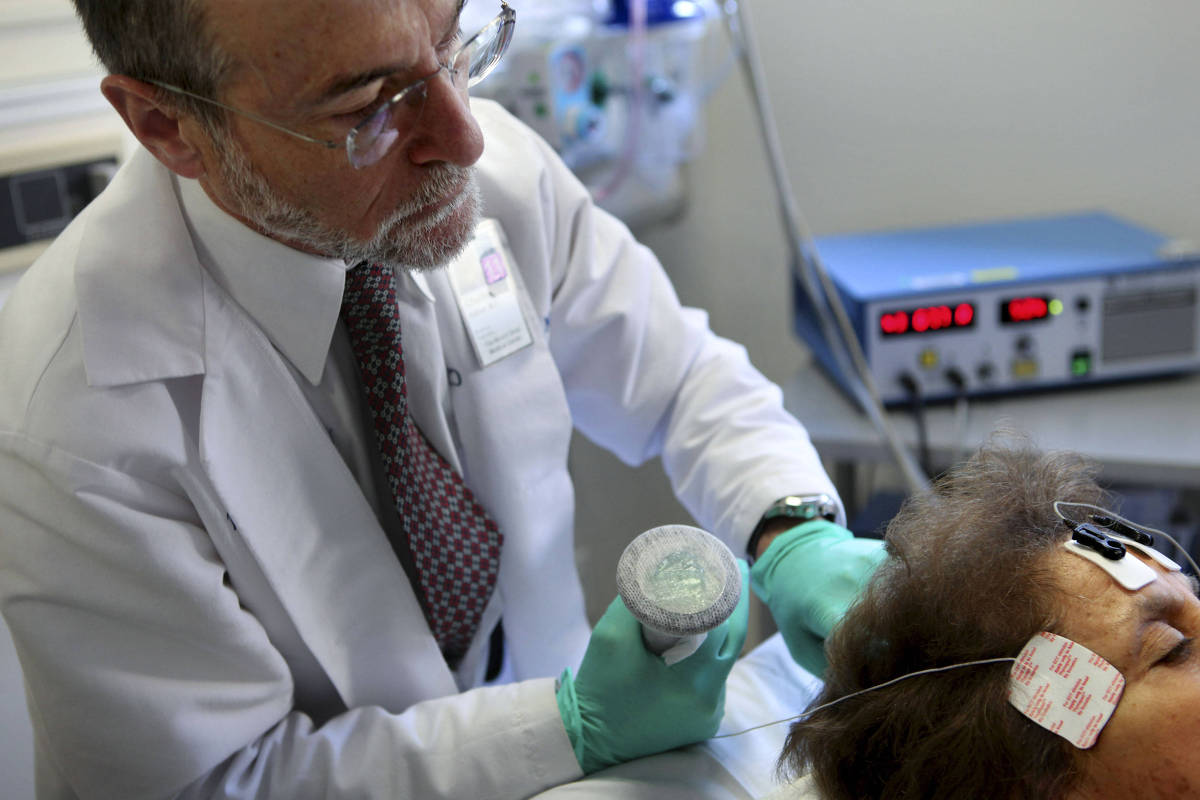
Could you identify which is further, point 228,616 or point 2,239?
point 2,239

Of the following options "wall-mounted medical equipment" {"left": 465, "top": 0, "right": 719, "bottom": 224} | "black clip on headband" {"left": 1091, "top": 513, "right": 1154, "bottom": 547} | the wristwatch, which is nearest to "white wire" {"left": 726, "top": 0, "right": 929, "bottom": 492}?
"wall-mounted medical equipment" {"left": 465, "top": 0, "right": 719, "bottom": 224}

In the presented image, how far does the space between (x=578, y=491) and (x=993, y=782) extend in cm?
158

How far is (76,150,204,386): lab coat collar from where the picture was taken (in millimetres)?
973

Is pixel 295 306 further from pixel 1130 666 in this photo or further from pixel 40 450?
pixel 1130 666

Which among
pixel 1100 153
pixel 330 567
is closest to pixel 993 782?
pixel 330 567

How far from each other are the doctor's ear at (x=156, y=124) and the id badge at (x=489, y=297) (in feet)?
1.10

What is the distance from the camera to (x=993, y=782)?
0.84m

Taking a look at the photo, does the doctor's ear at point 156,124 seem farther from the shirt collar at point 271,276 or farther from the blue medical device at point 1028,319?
the blue medical device at point 1028,319

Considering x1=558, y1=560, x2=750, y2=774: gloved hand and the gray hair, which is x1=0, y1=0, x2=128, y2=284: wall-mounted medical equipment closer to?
the gray hair

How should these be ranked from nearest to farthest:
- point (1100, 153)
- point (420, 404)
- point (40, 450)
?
1. point (40, 450)
2. point (420, 404)
3. point (1100, 153)

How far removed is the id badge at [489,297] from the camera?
1236mm

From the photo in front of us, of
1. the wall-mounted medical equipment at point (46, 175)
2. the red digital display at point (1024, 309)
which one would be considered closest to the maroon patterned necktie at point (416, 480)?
the wall-mounted medical equipment at point (46, 175)

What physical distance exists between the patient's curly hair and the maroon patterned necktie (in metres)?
0.42

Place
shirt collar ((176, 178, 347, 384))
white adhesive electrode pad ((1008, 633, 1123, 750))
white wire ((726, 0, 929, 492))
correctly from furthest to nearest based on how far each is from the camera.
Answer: white wire ((726, 0, 929, 492)) < shirt collar ((176, 178, 347, 384)) < white adhesive electrode pad ((1008, 633, 1123, 750))
